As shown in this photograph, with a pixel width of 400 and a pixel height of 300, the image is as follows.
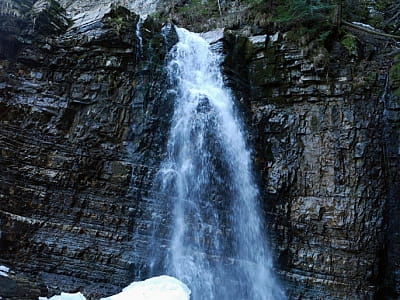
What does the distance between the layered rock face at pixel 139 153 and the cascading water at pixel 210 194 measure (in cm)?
41

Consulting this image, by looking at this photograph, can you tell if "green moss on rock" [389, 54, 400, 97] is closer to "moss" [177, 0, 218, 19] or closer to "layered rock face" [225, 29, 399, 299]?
"layered rock face" [225, 29, 399, 299]

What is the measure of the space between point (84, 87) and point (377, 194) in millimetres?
8292

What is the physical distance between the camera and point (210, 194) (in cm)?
939

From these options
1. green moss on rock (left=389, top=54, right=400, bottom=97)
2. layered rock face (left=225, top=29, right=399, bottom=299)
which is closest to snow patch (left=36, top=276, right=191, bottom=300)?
layered rock face (left=225, top=29, right=399, bottom=299)

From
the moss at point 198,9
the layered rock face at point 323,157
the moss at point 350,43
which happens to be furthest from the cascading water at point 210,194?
the moss at point 198,9

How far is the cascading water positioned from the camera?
28.5 ft

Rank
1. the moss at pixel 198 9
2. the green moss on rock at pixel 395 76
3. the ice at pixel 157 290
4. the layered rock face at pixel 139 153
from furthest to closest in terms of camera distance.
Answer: the moss at pixel 198 9 → the green moss on rock at pixel 395 76 → the layered rock face at pixel 139 153 → the ice at pixel 157 290

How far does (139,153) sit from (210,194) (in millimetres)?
2156

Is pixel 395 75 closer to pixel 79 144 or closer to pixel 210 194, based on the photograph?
pixel 210 194

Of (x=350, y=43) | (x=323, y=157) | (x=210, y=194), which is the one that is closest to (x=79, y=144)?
(x=210, y=194)

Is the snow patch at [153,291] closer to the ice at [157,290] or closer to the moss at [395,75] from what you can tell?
the ice at [157,290]

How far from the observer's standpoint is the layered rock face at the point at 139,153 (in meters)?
8.30

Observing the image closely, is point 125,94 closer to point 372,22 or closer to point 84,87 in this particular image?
point 84,87

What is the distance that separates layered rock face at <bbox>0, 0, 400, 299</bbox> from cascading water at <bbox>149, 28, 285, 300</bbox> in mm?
412
